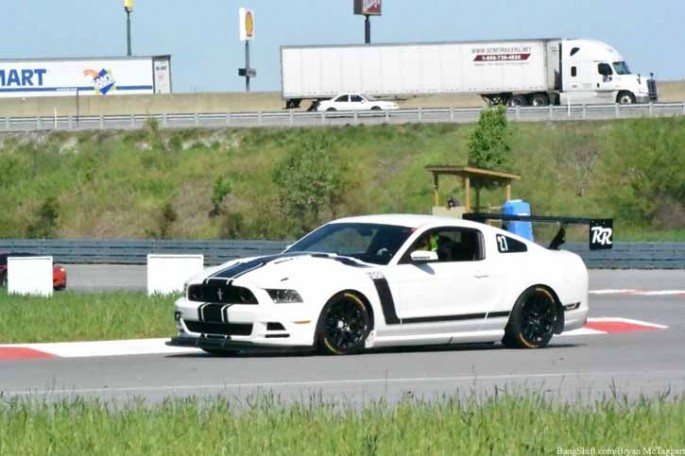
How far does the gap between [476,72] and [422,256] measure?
54458 mm

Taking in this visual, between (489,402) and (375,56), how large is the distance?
6024cm

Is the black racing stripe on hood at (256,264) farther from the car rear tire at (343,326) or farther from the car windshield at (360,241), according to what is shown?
Answer: the car rear tire at (343,326)

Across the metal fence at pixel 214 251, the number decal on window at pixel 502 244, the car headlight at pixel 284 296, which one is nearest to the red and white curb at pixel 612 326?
the number decal on window at pixel 502 244

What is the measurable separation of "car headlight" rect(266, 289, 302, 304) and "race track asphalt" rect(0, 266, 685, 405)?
56 cm

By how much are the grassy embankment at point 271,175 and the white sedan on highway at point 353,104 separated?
4586mm

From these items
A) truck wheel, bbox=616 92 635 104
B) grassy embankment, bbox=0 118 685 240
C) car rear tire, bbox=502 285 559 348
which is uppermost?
truck wheel, bbox=616 92 635 104

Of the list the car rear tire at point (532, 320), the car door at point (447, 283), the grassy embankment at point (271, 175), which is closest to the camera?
the car door at point (447, 283)

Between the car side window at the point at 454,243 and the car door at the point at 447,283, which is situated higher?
the car side window at the point at 454,243

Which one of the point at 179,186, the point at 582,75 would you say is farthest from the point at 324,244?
the point at 582,75

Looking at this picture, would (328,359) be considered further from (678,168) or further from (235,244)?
(678,168)

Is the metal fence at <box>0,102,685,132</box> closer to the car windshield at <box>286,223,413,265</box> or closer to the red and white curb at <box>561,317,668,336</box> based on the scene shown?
the red and white curb at <box>561,317,668,336</box>

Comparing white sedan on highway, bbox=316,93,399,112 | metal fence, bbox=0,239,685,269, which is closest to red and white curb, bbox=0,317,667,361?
metal fence, bbox=0,239,685,269

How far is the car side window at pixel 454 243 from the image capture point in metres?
14.9

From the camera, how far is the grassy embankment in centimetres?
5550
